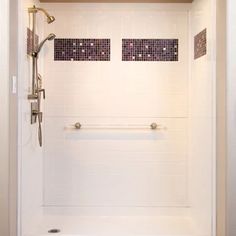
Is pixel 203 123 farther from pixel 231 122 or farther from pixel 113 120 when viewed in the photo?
pixel 113 120

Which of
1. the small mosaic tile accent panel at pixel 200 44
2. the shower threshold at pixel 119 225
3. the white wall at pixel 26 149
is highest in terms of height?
the small mosaic tile accent panel at pixel 200 44

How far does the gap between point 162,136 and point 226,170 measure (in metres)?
1.38

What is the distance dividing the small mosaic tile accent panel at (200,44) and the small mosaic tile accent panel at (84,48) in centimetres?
82

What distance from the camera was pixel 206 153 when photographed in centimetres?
294

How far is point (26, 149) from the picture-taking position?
3.05m

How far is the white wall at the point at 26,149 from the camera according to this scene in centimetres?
283

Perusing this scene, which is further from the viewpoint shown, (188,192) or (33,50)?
(188,192)

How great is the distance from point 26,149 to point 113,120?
0.99 m

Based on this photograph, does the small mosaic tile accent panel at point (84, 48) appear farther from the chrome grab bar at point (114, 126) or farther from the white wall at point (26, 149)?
the chrome grab bar at point (114, 126)

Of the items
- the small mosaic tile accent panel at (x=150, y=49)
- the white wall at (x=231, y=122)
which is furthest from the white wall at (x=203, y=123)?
the white wall at (x=231, y=122)

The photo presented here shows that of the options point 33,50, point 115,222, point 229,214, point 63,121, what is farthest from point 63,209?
point 229,214

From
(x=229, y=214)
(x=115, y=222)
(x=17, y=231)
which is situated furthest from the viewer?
(x=115, y=222)

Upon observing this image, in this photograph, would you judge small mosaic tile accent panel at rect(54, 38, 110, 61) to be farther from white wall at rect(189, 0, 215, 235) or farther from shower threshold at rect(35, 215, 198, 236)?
shower threshold at rect(35, 215, 198, 236)

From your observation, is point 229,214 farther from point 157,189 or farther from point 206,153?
point 157,189
